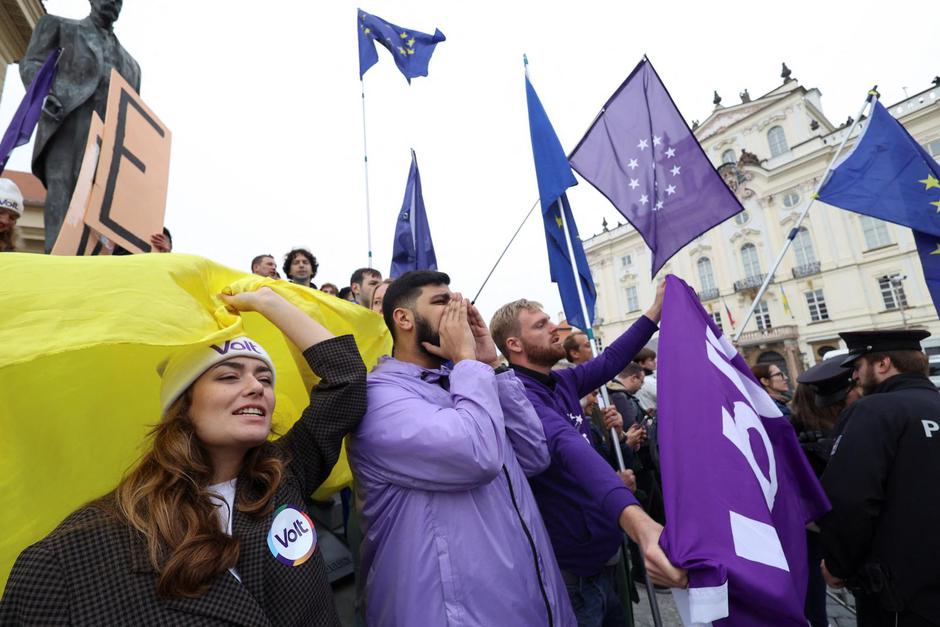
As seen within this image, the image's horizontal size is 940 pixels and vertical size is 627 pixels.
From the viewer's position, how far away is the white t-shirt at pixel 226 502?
1.33 meters

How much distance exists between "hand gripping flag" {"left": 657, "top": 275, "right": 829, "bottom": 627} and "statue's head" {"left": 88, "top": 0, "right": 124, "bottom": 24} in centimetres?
450

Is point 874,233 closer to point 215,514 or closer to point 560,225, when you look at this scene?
point 560,225

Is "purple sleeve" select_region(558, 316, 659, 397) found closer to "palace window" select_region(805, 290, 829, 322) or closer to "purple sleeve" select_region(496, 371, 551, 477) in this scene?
"purple sleeve" select_region(496, 371, 551, 477)

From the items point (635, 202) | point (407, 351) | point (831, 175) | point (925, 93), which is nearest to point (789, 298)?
point (925, 93)

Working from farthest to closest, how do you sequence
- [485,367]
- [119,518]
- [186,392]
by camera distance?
1. [485,367]
2. [186,392]
3. [119,518]

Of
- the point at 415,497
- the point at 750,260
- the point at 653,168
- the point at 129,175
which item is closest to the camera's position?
the point at 415,497

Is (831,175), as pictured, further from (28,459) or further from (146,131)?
(28,459)

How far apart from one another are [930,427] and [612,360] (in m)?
1.54

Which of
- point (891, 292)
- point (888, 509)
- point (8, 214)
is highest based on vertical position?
point (891, 292)

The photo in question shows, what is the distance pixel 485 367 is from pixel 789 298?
38.8 metres

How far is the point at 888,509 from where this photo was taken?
2.29 meters

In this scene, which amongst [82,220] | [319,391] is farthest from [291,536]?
[82,220]

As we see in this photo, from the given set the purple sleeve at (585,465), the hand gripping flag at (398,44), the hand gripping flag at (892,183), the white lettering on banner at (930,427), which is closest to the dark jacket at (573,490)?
the purple sleeve at (585,465)

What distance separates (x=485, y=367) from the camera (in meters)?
1.79
